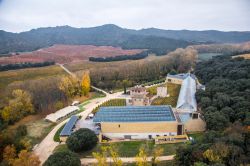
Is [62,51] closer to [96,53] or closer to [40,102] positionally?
[96,53]

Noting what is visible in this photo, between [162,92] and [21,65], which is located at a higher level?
[21,65]

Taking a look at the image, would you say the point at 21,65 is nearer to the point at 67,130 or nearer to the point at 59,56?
the point at 59,56

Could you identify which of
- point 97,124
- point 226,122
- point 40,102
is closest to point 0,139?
point 97,124

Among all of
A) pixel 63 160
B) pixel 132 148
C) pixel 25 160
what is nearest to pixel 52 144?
pixel 25 160

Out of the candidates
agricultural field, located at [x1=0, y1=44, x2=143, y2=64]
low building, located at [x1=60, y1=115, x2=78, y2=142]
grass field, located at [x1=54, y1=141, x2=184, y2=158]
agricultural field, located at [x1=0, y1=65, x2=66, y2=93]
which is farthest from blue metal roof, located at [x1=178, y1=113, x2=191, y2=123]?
agricultural field, located at [x1=0, y1=44, x2=143, y2=64]

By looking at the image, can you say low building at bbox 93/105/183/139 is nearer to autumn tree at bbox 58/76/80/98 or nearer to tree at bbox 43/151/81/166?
tree at bbox 43/151/81/166

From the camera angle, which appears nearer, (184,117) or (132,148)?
(132,148)

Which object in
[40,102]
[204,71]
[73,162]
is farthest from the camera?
[204,71]
